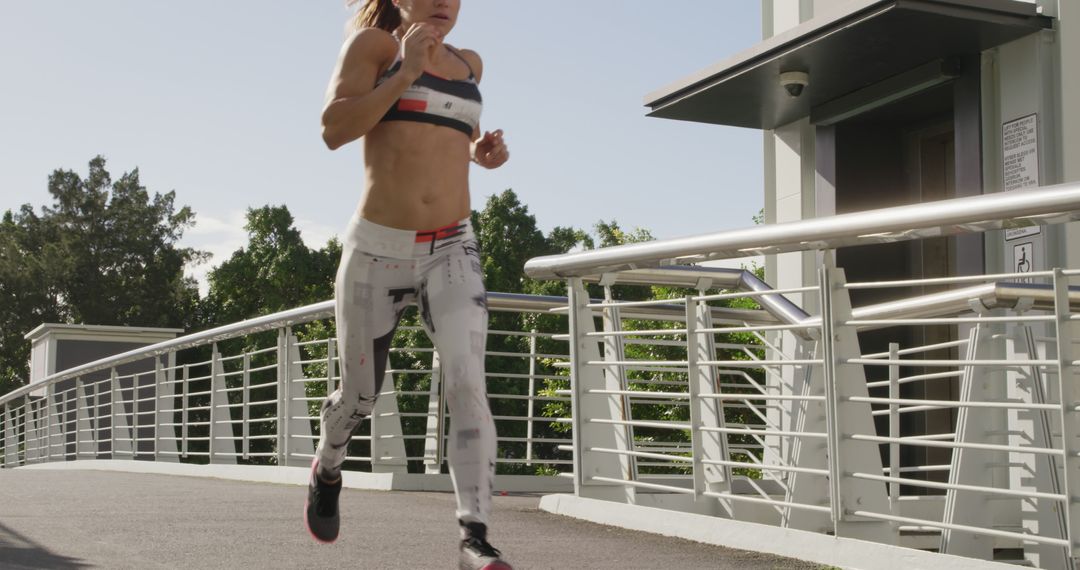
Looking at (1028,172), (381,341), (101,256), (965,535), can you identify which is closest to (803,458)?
(965,535)

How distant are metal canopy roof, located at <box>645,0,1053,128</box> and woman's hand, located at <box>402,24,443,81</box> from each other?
5.32m

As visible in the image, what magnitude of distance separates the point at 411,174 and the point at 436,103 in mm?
214

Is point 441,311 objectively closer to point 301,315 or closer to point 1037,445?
point 1037,445

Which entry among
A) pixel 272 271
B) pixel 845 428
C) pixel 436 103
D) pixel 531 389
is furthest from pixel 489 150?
pixel 272 271

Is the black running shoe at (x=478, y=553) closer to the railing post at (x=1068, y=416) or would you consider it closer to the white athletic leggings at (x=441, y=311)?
the white athletic leggings at (x=441, y=311)

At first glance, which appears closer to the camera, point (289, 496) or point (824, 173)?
point (289, 496)

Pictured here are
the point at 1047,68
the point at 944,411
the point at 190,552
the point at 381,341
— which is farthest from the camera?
the point at 944,411

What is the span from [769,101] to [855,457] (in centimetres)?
669

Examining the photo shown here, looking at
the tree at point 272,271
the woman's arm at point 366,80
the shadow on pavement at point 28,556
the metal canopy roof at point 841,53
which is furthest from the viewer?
the tree at point 272,271

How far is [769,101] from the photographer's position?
Answer: 10672 mm

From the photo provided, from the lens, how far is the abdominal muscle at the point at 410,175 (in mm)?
3516

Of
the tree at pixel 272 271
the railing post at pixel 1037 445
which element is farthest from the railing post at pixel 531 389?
the tree at pixel 272 271

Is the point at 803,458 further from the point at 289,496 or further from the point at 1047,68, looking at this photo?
the point at 1047,68

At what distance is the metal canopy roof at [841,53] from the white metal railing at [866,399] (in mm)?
2522
